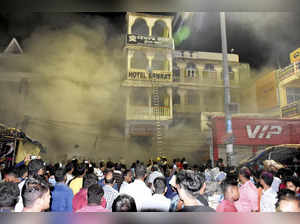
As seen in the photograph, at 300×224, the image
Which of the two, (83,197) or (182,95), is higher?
(182,95)

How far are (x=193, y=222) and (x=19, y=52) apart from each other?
16.1 m

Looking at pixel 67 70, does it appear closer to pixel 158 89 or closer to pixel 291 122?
pixel 158 89

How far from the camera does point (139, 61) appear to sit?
15328 millimetres

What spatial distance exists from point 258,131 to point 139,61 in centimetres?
773

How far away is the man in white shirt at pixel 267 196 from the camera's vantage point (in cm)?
279

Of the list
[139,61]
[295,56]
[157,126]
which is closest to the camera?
[295,56]

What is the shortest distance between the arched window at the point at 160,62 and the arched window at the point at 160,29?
145cm

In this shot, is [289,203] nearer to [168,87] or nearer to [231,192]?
[231,192]

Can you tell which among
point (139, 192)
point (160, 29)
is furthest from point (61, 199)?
point (160, 29)

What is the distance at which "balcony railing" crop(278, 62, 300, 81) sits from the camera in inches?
530

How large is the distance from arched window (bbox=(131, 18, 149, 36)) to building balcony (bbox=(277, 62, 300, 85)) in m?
8.19

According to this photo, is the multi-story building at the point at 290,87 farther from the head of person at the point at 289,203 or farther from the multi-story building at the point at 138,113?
the head of person at the point at 289,203

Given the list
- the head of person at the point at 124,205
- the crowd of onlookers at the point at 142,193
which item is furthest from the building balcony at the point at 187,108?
the head of person at the point at 124,205

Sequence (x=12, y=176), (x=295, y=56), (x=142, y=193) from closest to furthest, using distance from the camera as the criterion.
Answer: (x=142, y=193) → (x=12, y=176) → (x=295, y=56)
